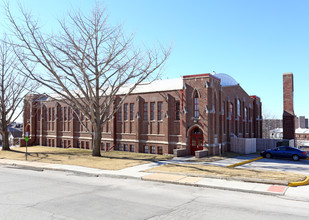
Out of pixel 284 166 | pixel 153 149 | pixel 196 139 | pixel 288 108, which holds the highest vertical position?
pixel 288 108

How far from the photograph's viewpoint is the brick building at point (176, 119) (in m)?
26.7

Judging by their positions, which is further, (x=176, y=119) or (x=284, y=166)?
(x=176, y=119)

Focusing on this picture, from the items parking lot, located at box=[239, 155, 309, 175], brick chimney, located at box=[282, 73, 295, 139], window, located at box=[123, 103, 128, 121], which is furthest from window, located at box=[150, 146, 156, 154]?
brick chimney, located at box=[282, 73, 295, 139]

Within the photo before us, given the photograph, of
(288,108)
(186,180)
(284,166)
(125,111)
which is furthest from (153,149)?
(288,108)

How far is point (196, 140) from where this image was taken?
90.2 ft

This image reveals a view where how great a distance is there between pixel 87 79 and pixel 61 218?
658 inches

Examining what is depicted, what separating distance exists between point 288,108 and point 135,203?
105ft

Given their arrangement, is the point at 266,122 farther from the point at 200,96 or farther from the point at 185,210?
the point at 185,210

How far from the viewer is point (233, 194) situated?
11.8 meters

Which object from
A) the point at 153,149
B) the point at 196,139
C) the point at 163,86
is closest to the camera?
the point at 196,139

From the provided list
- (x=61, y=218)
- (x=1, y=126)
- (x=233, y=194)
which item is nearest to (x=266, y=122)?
(x=1, y=126)

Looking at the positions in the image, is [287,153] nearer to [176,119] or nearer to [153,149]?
[176,119]

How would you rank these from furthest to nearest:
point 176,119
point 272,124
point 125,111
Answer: point 272,124 → point 125,111 → point 176,119

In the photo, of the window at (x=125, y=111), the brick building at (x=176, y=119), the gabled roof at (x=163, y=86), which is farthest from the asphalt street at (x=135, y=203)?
the window at (x=125, y=111)
